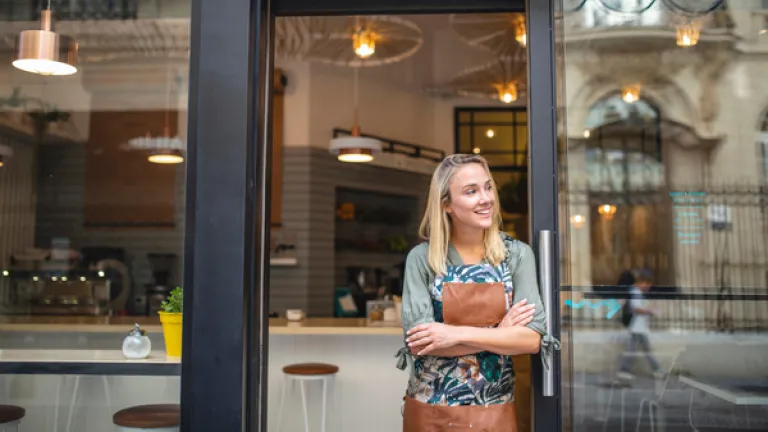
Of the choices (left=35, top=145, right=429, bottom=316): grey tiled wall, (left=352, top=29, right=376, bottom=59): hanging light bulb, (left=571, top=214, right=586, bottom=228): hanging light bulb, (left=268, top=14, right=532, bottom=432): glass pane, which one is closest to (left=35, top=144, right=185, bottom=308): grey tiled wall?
(left=35, top=145, right=429, bottom=316): grey tiled wall

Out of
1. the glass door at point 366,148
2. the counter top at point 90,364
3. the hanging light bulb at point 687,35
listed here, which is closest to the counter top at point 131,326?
the glass door at point 366,148

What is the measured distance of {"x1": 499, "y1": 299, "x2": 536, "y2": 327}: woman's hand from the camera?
200 cm

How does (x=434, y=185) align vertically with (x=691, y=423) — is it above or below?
above

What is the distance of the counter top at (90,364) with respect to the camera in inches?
97.0

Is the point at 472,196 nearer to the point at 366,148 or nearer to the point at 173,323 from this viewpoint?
the point at 173,323

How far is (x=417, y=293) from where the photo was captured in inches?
80.4

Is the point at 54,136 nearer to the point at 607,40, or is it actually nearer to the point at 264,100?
the point at 264,100

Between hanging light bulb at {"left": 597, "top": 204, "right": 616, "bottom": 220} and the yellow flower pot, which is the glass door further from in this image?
hanging light bulb at {"left": 597, "top": 204, "right": 616, "bottom": 220}

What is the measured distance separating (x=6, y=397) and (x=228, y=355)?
1058 mm

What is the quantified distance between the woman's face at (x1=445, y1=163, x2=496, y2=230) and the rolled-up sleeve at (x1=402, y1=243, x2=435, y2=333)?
17cm

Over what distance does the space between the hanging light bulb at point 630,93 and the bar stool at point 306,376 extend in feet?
8.55

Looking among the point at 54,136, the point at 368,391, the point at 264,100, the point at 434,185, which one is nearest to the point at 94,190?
the point at 54,136

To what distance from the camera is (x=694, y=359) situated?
255 cm

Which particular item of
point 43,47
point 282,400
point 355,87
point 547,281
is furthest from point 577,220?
point 355,87
